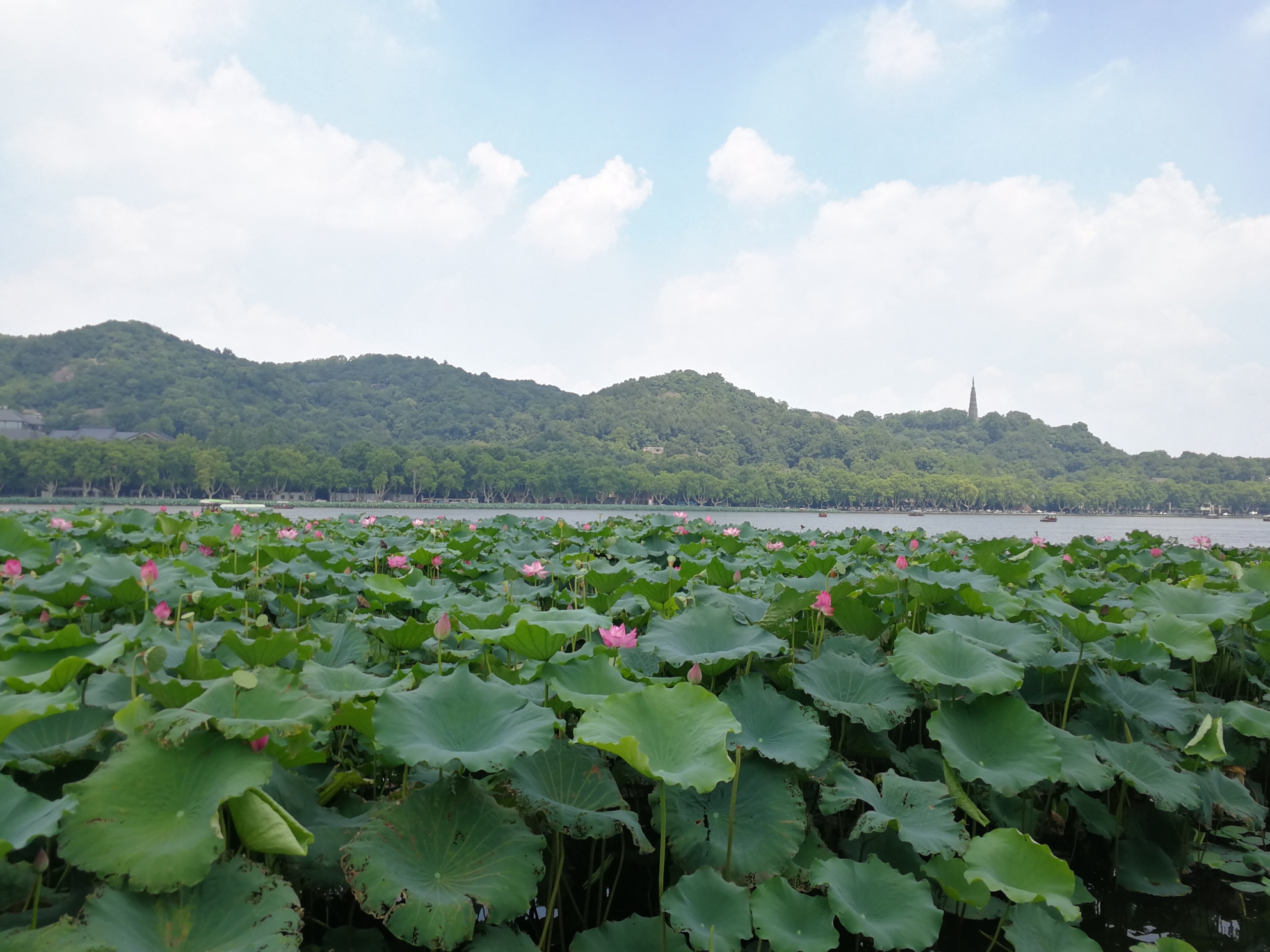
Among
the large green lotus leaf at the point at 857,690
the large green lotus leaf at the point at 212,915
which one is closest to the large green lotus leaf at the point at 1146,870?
the large green lotus leaf at the point at 857,690

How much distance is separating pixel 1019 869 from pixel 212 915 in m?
1.51

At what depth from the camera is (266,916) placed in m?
1.02

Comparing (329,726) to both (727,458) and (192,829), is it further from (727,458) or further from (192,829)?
(727,458)

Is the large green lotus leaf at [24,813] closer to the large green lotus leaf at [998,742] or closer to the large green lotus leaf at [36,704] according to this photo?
the large green lotus leaf at [36,704]

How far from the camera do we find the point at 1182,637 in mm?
2498

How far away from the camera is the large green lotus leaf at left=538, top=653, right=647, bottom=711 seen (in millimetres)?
1615

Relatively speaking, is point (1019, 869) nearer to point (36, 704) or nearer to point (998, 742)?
point (998, 742)

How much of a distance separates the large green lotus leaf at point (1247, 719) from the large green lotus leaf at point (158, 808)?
113 inches

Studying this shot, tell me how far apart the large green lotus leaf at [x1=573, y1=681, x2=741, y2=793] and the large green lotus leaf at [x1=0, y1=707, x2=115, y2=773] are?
89 cm

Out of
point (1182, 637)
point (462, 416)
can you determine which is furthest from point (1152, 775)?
point (462, 416)

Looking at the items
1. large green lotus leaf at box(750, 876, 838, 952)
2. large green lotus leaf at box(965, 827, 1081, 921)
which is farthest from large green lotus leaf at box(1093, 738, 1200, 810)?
large green lotus leaf at box(750, 876, 838, 952)

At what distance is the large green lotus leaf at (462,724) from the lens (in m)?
1.22

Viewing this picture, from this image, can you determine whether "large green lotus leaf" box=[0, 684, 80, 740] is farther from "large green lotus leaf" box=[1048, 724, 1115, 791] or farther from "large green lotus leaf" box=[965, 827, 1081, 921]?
"large green lotus leaf" box=[1048, 724, 1115, 791]

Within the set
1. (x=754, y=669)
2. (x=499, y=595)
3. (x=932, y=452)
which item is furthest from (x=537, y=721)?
(x=932, y=452)
